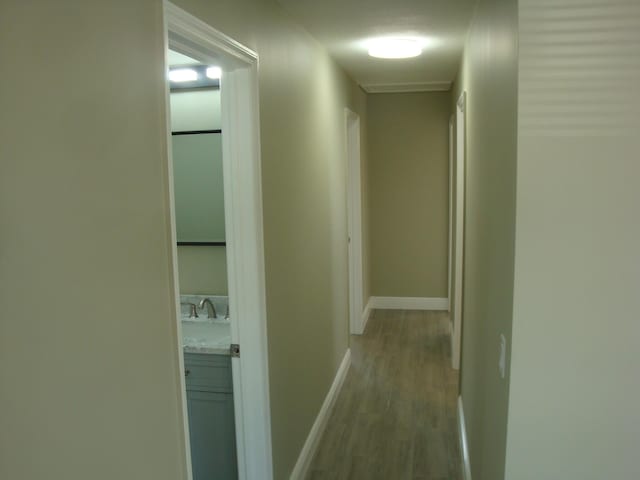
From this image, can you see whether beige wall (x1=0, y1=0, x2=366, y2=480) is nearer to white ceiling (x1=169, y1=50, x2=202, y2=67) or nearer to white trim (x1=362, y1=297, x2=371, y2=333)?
white ceiling (x1=169, y1=50, x2=202, y2=67)

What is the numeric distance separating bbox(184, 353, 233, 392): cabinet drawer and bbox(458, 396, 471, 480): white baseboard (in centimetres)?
135

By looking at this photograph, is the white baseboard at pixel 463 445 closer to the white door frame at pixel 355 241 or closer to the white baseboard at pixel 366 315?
the white door frame at pixel 355 241

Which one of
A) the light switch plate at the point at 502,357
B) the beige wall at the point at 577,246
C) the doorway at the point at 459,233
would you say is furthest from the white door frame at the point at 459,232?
the beige wall at the point at 577,246

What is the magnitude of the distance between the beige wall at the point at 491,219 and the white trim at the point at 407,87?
262 centimetres

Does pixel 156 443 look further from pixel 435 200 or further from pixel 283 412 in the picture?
pixel 435 200

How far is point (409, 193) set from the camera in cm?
627

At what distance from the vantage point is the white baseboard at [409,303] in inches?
252

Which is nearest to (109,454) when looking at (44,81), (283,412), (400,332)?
(44,81)

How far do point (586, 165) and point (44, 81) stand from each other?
1309 millimetres

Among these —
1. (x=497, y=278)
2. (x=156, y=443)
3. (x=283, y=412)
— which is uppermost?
(x=497, y=278)

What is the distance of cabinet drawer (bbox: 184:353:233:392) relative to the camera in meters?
2.54

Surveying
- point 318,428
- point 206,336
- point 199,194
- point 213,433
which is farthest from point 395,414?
point 199,194

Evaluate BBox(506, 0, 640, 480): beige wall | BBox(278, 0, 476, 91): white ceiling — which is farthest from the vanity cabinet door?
BBox(278, 0, 476, 91): white ceiling

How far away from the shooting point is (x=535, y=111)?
146 centimetres
